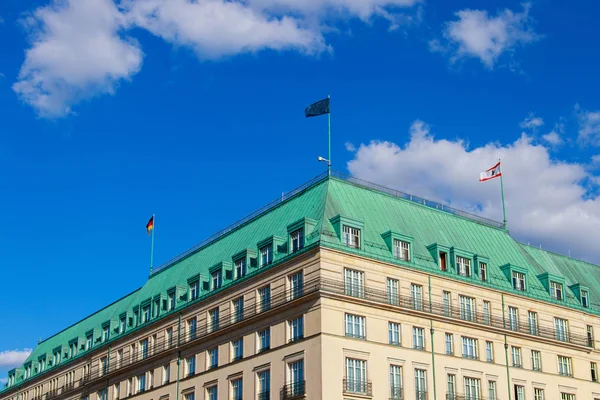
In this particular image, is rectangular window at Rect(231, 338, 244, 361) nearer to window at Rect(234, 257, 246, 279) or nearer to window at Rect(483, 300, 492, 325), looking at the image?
window at Rect(234, 257, 246, 279)

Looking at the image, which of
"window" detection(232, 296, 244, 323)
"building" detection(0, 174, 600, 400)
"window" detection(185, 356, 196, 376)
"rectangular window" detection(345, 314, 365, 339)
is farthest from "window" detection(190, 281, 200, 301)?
"rectangular window" detection(345, 314, 365, 339)

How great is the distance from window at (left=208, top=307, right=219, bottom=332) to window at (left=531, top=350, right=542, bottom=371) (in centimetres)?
2816

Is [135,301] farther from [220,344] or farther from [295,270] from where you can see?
[295,270]

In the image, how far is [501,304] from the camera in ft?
259

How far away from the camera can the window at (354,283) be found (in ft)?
229

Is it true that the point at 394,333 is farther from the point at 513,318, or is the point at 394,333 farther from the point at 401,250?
the point at 513,318

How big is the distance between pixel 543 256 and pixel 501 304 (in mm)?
13700

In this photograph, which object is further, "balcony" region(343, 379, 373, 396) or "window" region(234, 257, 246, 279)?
"window" region(234, 257, 246, 279)

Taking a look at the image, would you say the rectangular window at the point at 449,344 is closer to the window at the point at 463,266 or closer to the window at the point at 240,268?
the window at the point at 463,266

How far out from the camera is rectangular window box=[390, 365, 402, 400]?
68.9 m

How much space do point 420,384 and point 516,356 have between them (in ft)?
40.3

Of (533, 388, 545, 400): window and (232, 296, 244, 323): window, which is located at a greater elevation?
(232, 296, 244, 323): window

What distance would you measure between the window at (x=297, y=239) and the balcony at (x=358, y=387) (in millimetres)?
11450

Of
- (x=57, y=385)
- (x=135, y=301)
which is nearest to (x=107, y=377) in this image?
(x=135, y=301)
